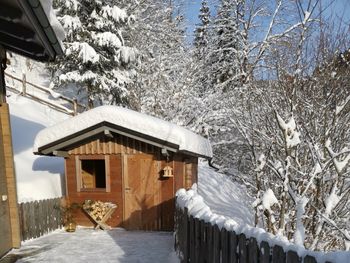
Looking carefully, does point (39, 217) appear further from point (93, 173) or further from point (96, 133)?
point (93, 173)

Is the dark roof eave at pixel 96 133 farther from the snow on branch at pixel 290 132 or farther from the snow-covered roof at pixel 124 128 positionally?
the snow on branch at pixel 290 132

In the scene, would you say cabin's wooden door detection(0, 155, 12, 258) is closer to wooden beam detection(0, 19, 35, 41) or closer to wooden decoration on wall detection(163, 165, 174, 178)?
wooden beam detection(0, 19, 35, 41)

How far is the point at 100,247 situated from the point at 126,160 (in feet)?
8.70

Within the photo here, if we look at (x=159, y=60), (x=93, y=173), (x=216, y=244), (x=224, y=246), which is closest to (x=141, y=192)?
(x=93, y=173)

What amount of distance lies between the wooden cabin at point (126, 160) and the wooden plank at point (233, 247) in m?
5.30

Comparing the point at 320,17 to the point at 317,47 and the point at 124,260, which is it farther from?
the point at 124,260

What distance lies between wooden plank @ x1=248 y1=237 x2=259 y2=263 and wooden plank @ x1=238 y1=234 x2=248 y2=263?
79 millimetres

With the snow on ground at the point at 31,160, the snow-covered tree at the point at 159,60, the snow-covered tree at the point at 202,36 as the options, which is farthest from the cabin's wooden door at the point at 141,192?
the snow-covered tree at the point at 202,36

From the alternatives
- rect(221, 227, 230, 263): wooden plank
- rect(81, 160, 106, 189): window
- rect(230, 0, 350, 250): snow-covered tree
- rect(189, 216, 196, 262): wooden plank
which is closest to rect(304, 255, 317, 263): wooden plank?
rect(221, 227, 230, 263): wooden plank

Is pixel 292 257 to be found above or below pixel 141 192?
above

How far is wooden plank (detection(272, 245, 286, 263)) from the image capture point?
2875mm

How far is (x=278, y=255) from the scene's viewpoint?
2934mm

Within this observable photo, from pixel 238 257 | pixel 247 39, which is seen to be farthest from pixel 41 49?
pixel 247 39

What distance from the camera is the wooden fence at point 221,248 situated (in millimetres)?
2972
